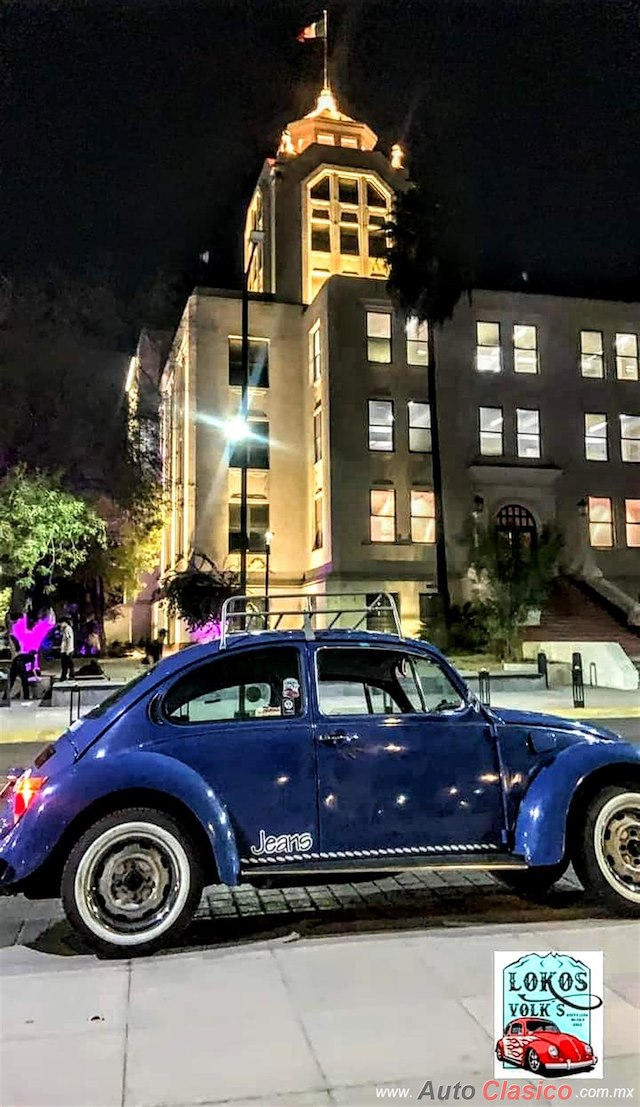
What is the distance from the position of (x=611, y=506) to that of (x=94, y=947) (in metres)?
30.3

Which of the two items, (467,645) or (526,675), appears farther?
(467,645)

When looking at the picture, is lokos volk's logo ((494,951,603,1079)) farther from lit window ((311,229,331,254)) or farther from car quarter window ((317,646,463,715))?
lit window ((311,229,331,254))

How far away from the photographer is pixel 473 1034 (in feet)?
11.7

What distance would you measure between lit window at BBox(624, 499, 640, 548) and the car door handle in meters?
29.3

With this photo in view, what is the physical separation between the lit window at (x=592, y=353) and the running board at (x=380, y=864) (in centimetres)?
3073

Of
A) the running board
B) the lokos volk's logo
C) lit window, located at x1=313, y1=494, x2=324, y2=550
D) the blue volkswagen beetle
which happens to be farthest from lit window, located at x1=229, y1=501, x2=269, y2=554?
the lokos volk's logo

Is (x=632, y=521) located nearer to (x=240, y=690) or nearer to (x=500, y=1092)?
(x=240, y=690)

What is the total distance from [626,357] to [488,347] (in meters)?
5.64

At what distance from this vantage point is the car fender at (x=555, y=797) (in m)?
4.89

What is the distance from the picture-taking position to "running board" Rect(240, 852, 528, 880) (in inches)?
185

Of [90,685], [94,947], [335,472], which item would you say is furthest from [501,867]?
[335,472]

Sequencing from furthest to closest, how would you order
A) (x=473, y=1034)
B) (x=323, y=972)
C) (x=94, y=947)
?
1. (x=94, y=947)
2. (x=323, y=972)
3. (x=473, y=1034)

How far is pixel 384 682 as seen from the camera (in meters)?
5.58

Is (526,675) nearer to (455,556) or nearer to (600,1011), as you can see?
(455,556)
